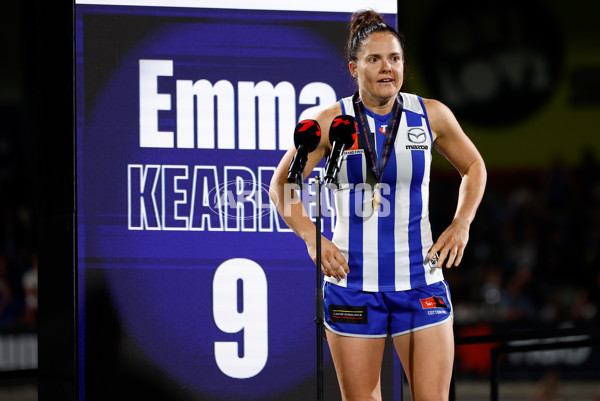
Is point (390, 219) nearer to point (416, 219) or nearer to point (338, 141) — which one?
point (416, 219)

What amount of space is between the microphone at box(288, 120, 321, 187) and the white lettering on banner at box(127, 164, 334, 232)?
2.49 feet

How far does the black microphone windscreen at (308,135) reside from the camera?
259 centimetres

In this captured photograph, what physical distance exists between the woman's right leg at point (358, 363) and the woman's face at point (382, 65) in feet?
2.75

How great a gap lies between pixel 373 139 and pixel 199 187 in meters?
0.95

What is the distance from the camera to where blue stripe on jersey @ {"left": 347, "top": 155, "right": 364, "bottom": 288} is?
2.73 m

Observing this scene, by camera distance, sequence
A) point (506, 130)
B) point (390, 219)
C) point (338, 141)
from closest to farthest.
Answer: point (338, 141) → point (390, 219) → point (506, 130)

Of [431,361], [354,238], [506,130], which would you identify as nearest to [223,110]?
[354,238]

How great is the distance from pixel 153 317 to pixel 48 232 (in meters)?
0.56

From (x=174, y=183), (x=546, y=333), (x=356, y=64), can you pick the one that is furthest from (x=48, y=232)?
(x=546, y=333)

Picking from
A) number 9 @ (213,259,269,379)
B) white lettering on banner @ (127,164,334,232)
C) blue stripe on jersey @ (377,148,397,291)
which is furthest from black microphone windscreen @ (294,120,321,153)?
number 9 @ (213,259,269,379)

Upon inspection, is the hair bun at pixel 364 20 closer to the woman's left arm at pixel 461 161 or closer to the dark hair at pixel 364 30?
the dark hair at pixel 364 30

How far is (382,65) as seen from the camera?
106 inches

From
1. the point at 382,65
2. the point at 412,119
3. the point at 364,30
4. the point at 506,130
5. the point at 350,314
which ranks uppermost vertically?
the point at 506,130

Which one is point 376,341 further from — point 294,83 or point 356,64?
point 294,83
